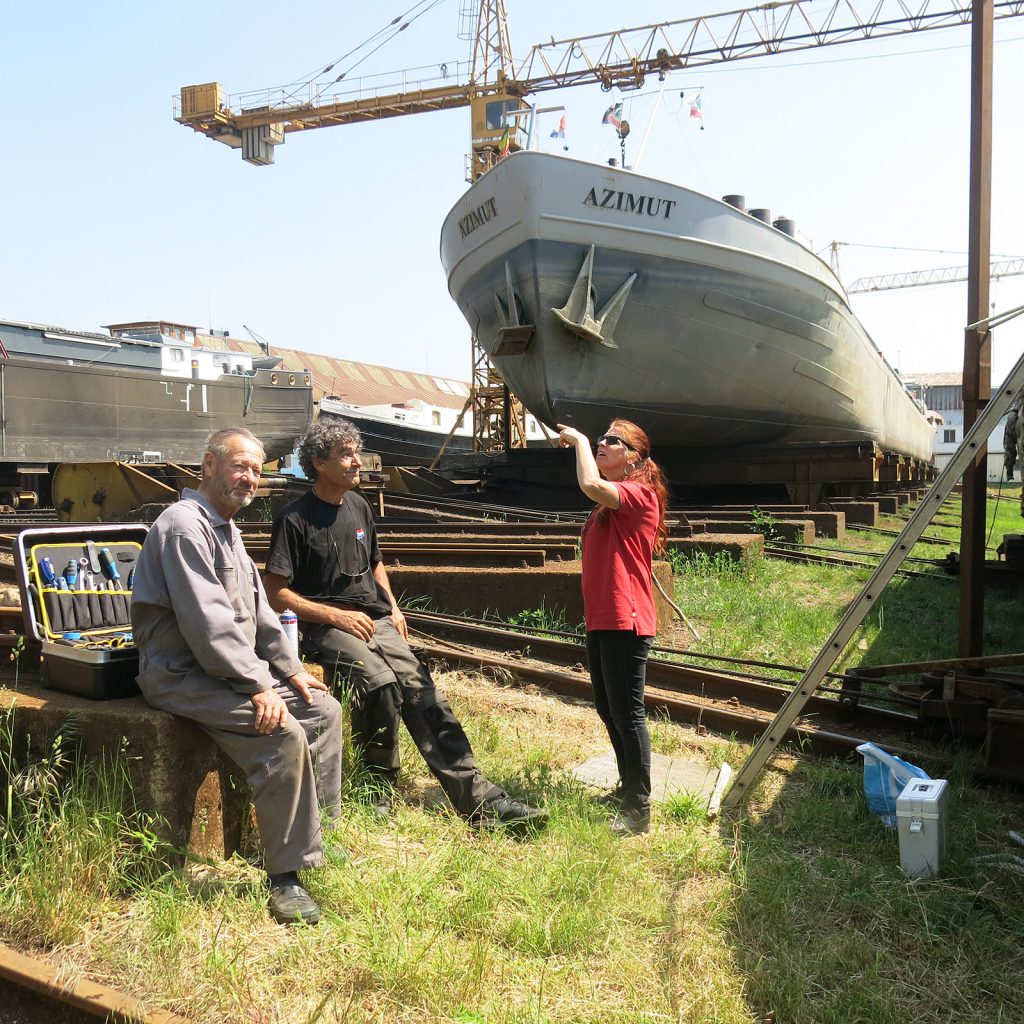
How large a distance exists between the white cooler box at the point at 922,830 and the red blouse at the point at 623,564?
3.65ft

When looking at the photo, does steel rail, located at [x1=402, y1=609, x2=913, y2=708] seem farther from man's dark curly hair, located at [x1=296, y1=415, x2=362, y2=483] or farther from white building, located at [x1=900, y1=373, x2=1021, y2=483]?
white building, located at [x1=900, y1=373, x2=1021, y2=483]

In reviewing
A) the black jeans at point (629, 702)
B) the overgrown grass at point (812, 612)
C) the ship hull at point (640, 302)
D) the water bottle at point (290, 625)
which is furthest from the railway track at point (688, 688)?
the ship hull at point (640, 302)

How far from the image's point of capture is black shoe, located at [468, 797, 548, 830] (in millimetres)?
3432

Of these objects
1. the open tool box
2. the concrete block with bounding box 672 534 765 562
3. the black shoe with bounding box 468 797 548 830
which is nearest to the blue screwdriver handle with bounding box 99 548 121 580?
the open tool box

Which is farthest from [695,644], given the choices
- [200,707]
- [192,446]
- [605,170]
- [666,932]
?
[192,446]

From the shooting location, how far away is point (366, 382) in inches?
2014

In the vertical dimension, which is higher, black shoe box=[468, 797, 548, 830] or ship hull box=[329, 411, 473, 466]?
ship hull box=[329, 411, 473, 466]

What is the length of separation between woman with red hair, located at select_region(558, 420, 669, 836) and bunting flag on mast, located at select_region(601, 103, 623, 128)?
461 inches

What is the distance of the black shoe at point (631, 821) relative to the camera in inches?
140

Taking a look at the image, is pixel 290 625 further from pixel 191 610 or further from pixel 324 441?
pixel 324 441

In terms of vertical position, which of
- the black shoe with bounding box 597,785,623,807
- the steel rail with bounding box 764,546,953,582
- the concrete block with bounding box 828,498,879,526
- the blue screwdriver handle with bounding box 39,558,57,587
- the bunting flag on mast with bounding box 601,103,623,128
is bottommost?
the black shoe with bounding box 597,785,623,807

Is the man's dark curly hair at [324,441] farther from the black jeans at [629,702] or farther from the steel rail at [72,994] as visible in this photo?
the steel rail at [72,994]

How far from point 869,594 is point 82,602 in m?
3.23

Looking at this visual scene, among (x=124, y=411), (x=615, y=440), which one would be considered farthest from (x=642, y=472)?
(x=124, y=411)
